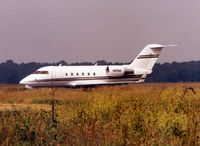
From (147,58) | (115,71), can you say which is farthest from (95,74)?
(147,58)

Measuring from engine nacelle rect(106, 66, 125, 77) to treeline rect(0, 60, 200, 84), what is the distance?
54.8 metres

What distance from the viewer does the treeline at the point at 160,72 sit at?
91000 mm

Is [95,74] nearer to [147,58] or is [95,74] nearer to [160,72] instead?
[147,58]

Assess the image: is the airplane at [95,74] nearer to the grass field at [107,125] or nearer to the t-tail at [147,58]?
the t-tail at [147,58]

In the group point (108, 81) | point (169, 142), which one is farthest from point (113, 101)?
point (108, 81)

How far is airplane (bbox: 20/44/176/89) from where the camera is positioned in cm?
2895

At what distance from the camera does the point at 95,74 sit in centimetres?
3164

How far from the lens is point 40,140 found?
667 centimetres

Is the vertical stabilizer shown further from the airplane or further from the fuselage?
the fuselage

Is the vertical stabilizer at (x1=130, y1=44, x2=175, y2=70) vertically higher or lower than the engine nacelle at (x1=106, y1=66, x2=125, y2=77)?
higher

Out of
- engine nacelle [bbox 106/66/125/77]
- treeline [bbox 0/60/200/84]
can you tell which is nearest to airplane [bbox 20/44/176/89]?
engine nacelle [bbox 106/66/125/77]

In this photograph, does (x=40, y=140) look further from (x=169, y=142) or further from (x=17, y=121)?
(x=169, y=142)

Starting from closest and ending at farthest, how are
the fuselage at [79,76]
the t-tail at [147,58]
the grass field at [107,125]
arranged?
the grass field at [107,125] → the fuselage at [79,76] → the t-tail at [147,58]

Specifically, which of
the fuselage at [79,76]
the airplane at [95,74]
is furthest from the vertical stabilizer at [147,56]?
→ the fuselage at [79,76]
